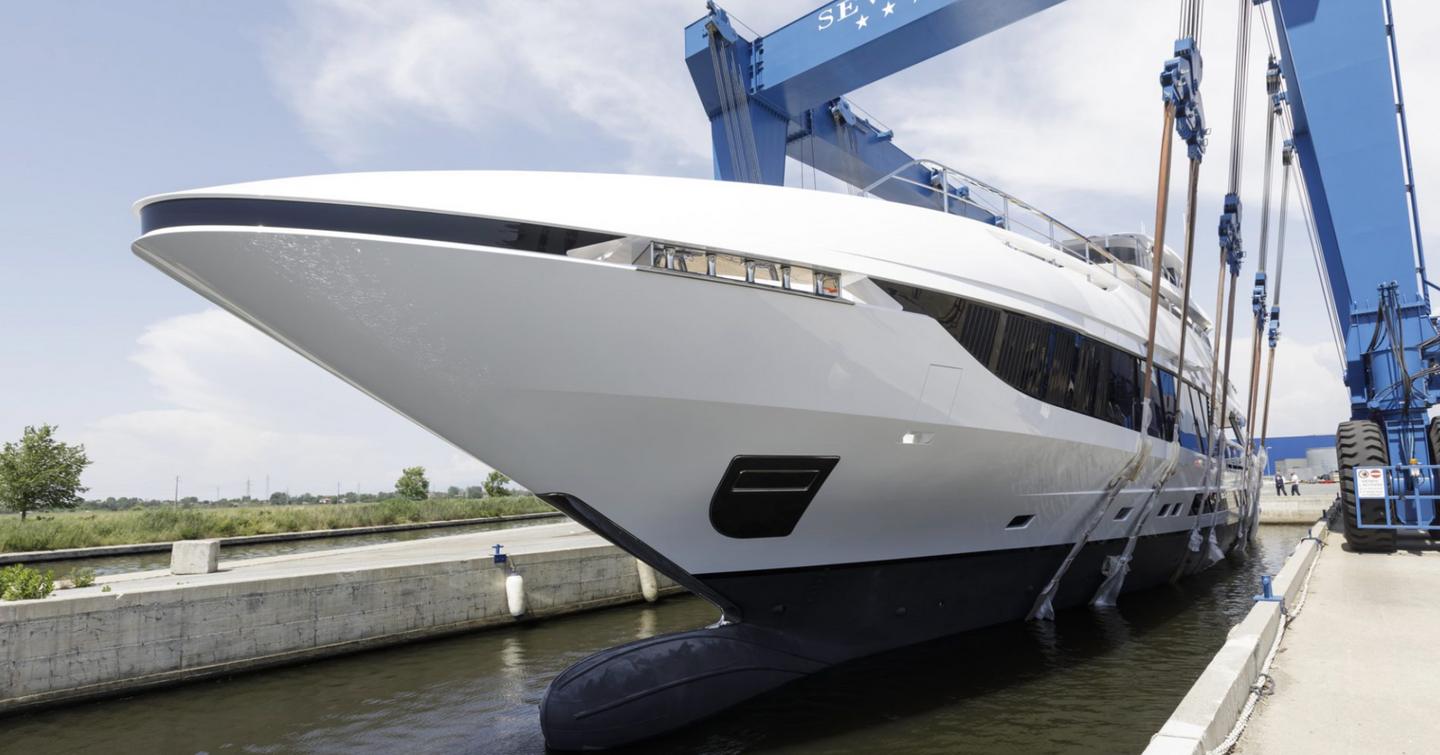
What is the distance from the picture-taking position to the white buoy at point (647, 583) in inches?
503

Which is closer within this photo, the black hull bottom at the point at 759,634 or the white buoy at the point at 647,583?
the black hull bottom at the point at 759,634

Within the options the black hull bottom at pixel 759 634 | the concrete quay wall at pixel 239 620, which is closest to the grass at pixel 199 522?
the concrete quay wall at pixel 239 620

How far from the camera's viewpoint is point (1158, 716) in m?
6.09

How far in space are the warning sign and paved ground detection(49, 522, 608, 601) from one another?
35.8 ft

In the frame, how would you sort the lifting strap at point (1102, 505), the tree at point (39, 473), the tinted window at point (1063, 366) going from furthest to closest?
the tree at point (39, 473) < the lifting strap at point (1102, 505) < the tinted window at point (1063, 366)

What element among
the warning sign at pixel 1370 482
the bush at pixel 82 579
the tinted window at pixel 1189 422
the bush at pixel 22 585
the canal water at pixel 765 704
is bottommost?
the canal water at pixel 765 704

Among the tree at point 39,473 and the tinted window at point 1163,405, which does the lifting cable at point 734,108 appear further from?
the tree at point 39,473

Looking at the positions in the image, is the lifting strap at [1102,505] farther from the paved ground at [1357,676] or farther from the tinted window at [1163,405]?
the paved ground at [1357,676]

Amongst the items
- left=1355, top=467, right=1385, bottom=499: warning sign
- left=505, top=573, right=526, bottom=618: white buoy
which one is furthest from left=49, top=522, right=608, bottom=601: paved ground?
left=1355, top=467, right=1385, bottom=499: warning sign

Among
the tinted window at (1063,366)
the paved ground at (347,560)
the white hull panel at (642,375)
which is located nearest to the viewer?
the white hull panel at (642,375)

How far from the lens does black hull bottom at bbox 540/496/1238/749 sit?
5.68 metres

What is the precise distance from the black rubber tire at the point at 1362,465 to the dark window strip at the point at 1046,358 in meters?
4.32

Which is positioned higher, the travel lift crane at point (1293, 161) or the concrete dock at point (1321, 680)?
the travel lift crane at point (1293, 161)

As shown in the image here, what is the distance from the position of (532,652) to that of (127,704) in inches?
150
